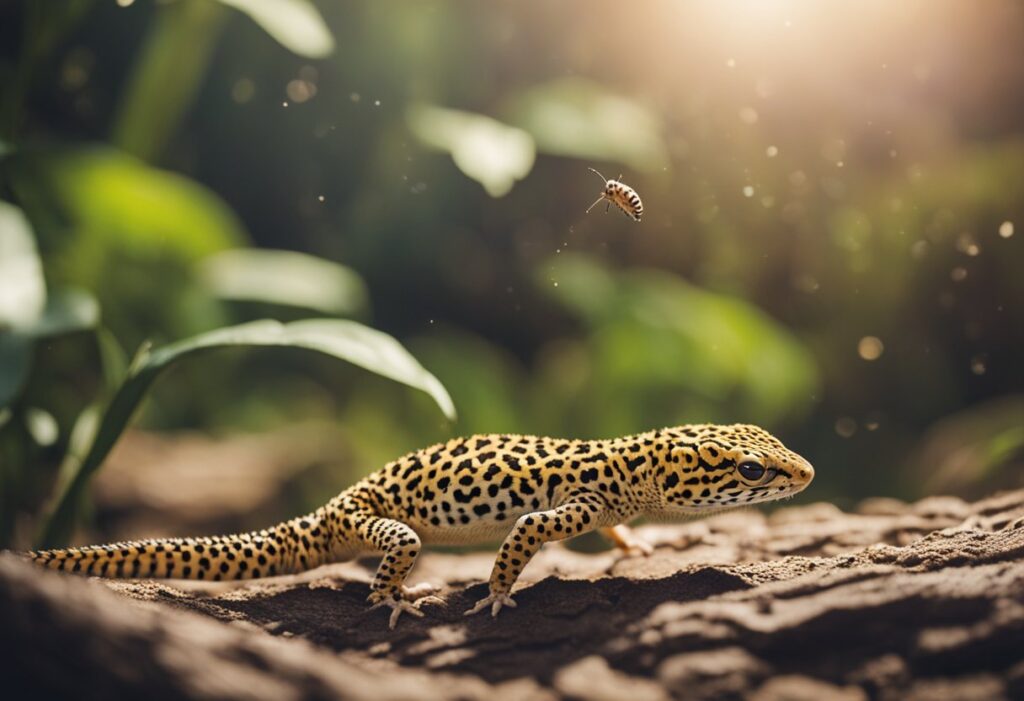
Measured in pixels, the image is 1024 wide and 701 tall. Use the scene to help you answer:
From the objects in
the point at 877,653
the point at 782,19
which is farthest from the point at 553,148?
the point at 877,653

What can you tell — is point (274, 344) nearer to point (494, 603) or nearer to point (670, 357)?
point (494, 603)

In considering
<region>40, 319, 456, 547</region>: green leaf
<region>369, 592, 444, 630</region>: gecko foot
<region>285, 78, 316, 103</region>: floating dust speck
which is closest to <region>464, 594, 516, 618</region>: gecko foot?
<region>369, 592, 444, 630</region>: gecko foot

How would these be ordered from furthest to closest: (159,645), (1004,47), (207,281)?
(207,281) → (1004,47) → (159,645)

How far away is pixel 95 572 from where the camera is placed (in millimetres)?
3883

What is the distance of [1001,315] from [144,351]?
6605 millimetres

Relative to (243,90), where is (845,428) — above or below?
below

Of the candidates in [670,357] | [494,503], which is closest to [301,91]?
[670,357]

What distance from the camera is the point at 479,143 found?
247 inches

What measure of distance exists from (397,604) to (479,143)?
356 centimetres

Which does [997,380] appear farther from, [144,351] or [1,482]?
[1,482]

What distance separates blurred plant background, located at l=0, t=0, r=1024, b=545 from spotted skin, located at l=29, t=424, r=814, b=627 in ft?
7.80

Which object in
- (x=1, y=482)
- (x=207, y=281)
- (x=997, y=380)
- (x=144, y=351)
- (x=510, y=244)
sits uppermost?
(x=510, y=244)

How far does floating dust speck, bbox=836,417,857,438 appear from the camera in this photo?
8438mm

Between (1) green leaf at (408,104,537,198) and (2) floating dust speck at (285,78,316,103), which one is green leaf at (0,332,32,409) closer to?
(1) green leaf at (408,104,537,198)
